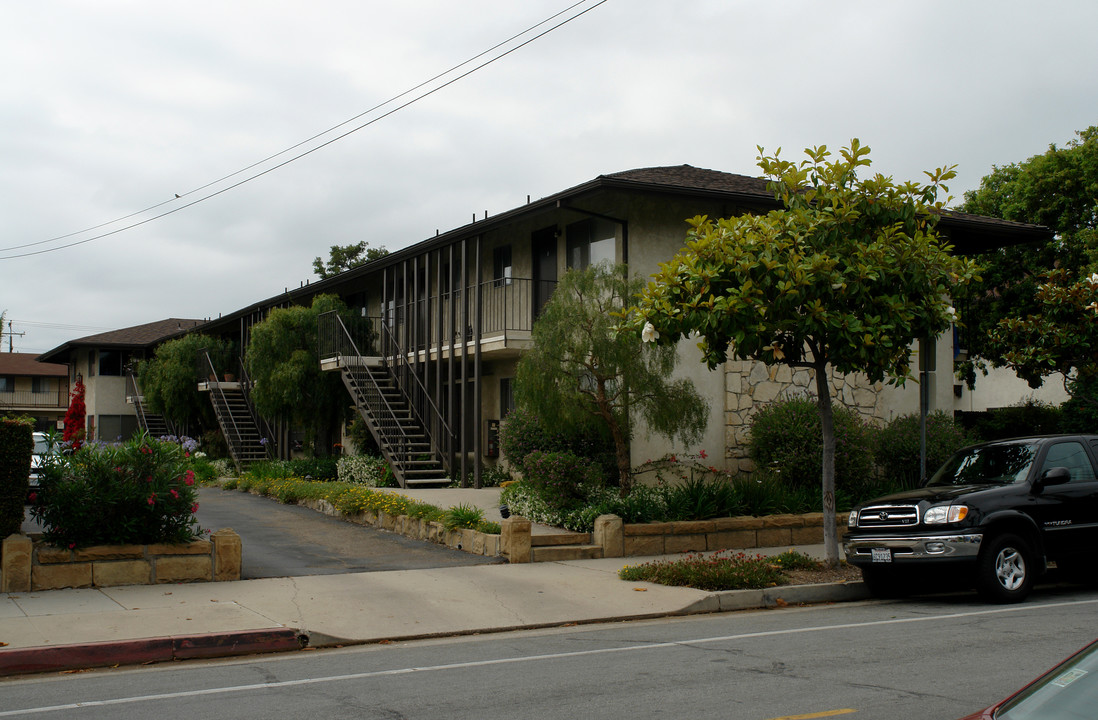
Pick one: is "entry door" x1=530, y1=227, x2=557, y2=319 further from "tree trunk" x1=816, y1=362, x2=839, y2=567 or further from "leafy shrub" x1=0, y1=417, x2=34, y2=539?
"leafy shrub" x1=0, y1=417, x2=34, y2=539

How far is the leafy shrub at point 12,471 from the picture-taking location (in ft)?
33.8

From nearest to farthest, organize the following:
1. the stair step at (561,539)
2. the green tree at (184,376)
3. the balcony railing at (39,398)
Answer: the stair step at (561,539) → the green tree at (184,376) → the balcony railing at (39,398)

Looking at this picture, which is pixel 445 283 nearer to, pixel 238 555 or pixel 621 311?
pixel 621 311

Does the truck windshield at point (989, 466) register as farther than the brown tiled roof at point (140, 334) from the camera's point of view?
No

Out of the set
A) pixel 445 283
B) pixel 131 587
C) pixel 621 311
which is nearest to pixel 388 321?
pixel 445 283

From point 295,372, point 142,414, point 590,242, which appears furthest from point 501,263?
point 142,414

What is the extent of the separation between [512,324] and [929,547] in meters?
11.3

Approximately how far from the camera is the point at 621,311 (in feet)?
44.5

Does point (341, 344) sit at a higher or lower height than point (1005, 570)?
higher

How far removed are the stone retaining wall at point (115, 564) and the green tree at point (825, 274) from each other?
5.80 metres

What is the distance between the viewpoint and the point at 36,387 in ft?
210

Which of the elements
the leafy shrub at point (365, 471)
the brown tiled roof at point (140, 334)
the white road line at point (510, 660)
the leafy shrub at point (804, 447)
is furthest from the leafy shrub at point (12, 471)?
the brown tiled roof at point (140, 334)

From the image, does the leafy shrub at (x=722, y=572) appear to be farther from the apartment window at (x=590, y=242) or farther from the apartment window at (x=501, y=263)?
the apartment window at (x=501, y=263)

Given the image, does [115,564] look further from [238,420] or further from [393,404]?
[238,420]
